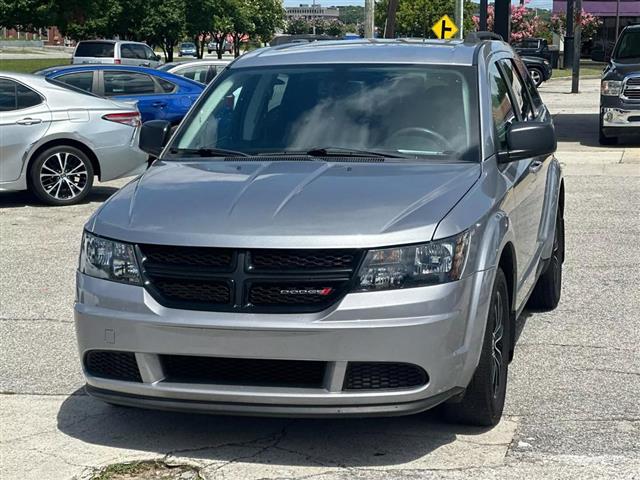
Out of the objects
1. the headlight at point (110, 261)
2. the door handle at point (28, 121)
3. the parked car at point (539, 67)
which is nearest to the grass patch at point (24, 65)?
the parked car at point (539, 67)

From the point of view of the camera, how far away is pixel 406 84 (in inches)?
246

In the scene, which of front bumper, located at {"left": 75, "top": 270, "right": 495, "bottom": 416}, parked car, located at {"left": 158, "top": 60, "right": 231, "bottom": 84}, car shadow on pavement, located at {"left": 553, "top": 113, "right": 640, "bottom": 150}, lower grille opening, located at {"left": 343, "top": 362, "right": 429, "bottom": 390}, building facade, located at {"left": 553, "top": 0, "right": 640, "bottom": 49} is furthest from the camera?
building facade, located at {"left": 553, "top": 0, "right": 640, "bottom": 49}

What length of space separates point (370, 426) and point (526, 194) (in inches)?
67.6

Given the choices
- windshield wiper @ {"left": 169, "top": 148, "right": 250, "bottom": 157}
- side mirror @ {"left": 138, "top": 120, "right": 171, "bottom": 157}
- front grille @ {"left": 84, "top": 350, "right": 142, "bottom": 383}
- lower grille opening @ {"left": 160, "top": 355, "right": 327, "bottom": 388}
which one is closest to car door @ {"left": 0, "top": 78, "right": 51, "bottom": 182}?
side mirror @ {"left": 138, "top": 120, "right": 171, "bottom": 157}

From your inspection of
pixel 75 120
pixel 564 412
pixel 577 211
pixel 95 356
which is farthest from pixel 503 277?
pixel 75 120

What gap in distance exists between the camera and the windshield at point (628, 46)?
2030 centimetres

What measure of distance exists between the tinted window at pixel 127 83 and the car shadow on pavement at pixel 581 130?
7.61m

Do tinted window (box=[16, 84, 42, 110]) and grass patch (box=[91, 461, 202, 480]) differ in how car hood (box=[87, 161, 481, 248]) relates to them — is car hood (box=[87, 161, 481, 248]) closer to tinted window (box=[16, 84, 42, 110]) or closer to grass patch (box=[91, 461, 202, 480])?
grass patch (box=[91, 461, 202, 480])

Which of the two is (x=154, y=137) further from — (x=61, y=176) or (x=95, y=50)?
(x=95, y=50)

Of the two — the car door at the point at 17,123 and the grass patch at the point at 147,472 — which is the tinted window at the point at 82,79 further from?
the grass patch at the point at 147,472

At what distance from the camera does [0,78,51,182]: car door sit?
1254 cm

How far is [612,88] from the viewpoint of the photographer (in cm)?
1931

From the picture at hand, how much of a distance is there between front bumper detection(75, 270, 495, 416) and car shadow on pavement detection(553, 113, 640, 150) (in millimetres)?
15502

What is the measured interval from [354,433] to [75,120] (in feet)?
27.5
